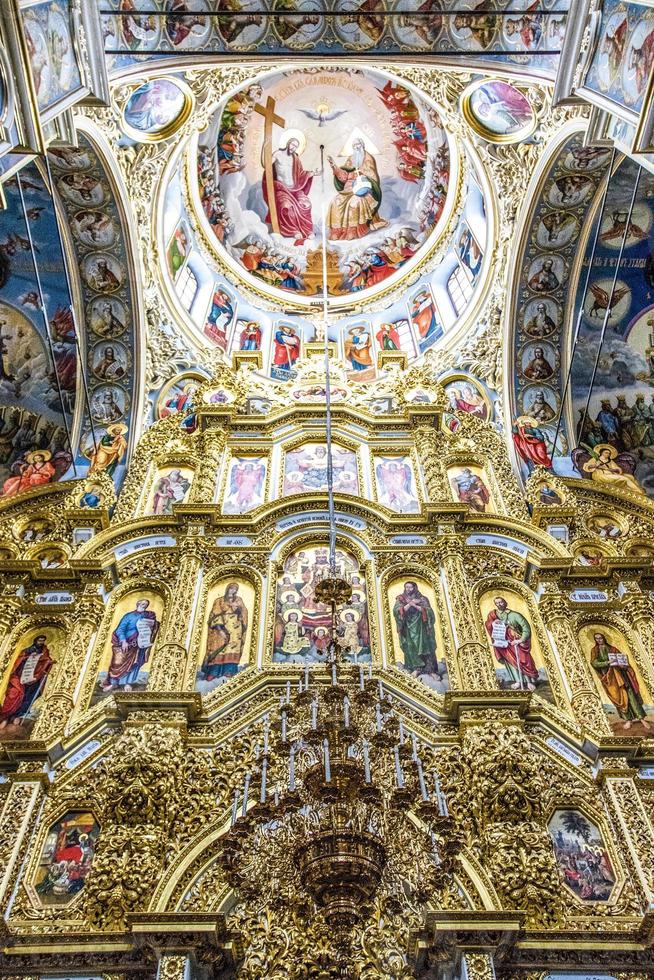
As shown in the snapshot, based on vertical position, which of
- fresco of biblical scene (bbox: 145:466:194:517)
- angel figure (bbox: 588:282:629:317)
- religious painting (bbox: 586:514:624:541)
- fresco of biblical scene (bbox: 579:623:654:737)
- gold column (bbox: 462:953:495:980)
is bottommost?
gold column (bbox: 462:953:495:980)

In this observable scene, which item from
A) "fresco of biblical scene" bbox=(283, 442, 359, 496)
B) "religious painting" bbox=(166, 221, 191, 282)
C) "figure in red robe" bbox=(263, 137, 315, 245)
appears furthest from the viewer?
"figure in red robe" bbox=(263, 137, 315, 245)

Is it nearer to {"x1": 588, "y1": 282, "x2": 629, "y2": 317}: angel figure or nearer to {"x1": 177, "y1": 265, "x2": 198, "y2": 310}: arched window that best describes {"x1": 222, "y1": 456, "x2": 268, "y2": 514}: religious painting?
Result: {"x1": 177, "y1": 265, "x2": 198, "y2": 310}: arched window

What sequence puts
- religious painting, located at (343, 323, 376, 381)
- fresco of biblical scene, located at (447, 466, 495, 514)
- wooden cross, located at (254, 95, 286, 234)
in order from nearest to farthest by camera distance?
fresco of biblical scene, located at (447, 466, 495, 514), religious painting, located at (343, 323, 376, 381), wooden cross, located at (254, 95, 286, 234)

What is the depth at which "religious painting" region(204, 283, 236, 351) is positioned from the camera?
16.5 m

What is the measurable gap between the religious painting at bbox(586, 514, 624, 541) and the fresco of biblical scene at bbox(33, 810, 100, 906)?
25.8 ft

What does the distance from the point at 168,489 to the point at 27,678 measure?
12.4 ft

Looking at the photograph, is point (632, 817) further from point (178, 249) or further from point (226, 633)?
point (178, 249)

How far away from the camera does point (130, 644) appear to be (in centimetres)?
1041

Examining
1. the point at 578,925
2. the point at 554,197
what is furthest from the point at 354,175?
the point at 578,925

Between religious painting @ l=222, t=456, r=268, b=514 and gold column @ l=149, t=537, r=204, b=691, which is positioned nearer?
gold column @ l=149, t=537, r=204, b=691

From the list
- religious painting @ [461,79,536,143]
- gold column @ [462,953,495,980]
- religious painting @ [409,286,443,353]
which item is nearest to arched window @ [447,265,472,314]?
religious painting @ [409,286,443,353]

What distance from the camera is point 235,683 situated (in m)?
9.71

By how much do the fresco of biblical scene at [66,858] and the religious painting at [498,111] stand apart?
36.8ft

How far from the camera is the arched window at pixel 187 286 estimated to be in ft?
53.4
